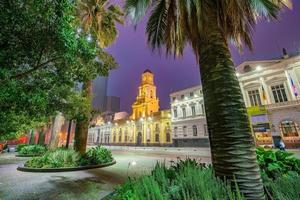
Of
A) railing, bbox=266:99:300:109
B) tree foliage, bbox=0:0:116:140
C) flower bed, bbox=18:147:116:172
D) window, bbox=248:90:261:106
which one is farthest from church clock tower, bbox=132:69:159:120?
tree foliage, bbox=0:0:116:140

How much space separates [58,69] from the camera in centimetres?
524

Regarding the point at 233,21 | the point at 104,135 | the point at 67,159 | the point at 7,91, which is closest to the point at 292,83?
the point at 233,21

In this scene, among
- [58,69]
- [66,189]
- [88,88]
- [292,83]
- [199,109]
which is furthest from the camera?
[199,109]

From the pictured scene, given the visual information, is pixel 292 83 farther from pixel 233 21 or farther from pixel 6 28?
pixel 6 28

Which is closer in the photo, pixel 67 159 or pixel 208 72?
pixel 208 72

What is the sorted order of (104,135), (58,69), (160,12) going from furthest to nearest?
(104,135)
(58,69)
(160,12)

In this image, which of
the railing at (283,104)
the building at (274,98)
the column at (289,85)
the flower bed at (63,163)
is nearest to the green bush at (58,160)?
the flower bed at (63,163)

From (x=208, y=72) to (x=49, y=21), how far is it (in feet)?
13.0

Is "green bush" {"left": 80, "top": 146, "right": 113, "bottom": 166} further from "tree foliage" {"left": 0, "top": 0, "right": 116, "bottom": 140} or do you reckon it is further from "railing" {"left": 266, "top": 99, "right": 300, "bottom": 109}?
"railing" {"left": 266, "top": 99, "right": 300, "bottom": 109}

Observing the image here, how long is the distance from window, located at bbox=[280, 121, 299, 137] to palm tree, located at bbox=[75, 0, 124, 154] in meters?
26.1

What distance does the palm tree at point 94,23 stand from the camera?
10750mm

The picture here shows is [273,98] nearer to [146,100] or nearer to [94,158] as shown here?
[94,158]

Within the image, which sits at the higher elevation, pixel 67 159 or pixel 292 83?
pixel 292 83

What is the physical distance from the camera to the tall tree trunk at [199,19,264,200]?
2686mm
